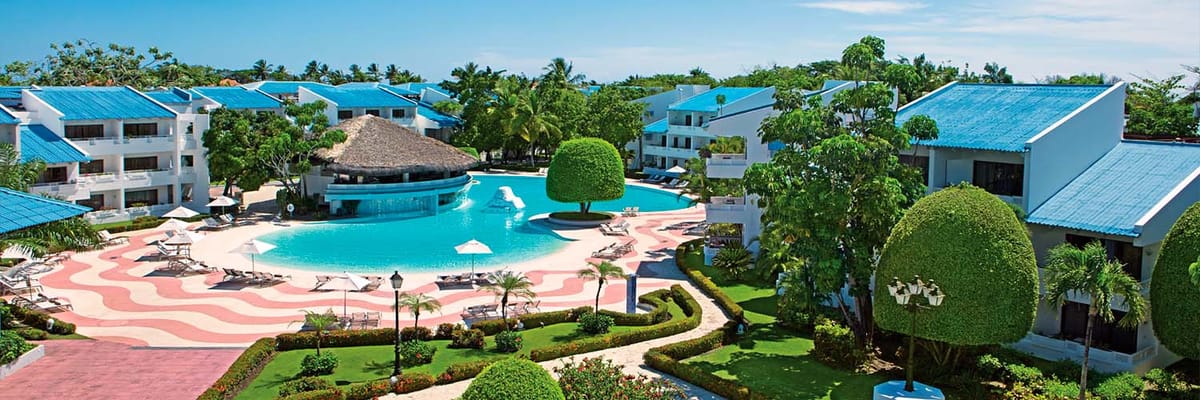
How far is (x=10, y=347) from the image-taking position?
26.9 m

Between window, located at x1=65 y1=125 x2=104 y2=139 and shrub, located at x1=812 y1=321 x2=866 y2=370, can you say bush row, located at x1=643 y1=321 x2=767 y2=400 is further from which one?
window, located at x1=65 y1=125 x2=104 y2=139

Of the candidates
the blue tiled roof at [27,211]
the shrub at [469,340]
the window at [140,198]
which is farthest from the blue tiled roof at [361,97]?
the shrub at [469,340]

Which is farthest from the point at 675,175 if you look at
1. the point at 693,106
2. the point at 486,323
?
the point at 486,323

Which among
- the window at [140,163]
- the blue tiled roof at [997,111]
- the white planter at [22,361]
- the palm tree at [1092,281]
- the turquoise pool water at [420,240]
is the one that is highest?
the blue tiled roof at [997,111]

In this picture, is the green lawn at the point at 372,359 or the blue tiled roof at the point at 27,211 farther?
the green lawn at the point at 372,359

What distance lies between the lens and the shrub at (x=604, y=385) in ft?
74.7

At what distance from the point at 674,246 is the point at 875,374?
23453mm

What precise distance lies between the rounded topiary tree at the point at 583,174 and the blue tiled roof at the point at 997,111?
25356mm

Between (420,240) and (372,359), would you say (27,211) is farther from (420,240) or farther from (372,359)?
(420,240)

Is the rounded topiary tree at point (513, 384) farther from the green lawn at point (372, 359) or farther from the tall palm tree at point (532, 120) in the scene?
the tall palm tree at point (532, 120)

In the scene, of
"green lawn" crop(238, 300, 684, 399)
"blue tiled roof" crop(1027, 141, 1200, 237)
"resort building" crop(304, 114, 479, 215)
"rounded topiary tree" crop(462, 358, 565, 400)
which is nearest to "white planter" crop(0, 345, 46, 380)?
"green lawn" crop(238, 300, 684, 399)

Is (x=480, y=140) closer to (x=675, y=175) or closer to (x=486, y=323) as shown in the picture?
(x=675, y=175)

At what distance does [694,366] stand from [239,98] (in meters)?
68.4

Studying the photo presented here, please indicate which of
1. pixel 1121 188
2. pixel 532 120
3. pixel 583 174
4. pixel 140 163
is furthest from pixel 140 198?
pixel 1121 188
